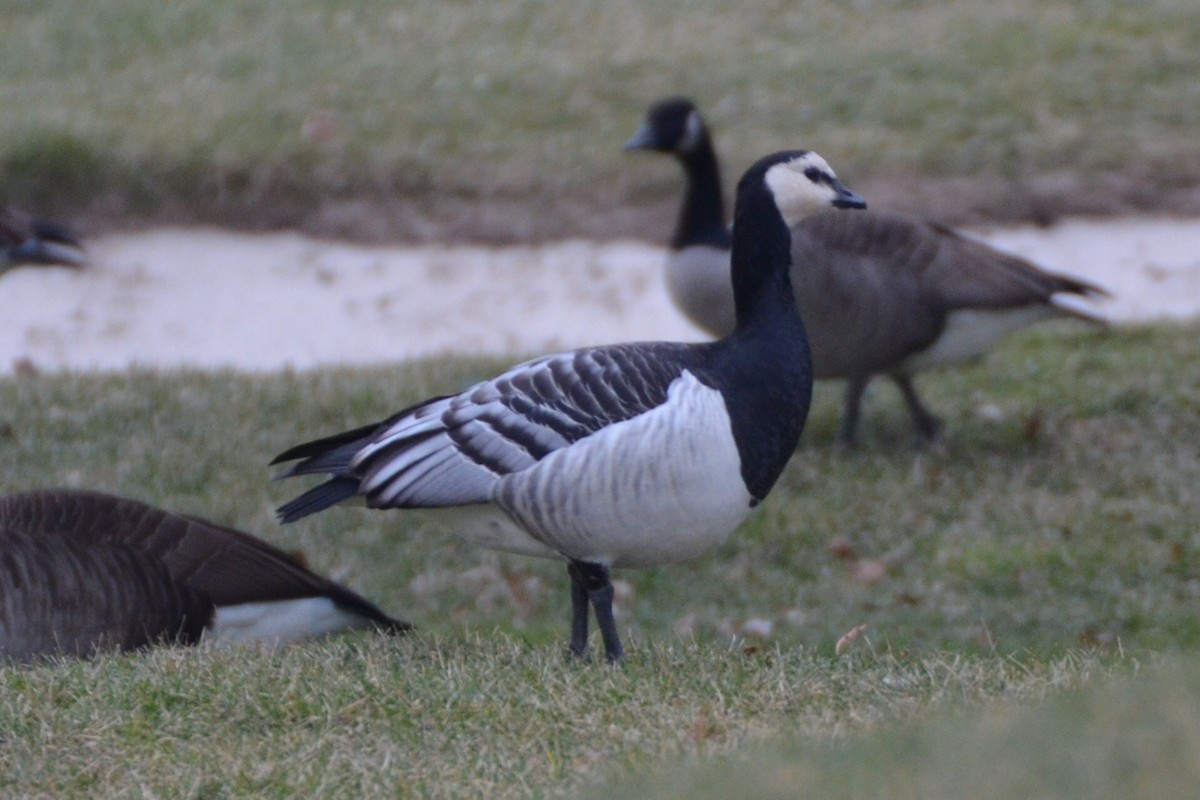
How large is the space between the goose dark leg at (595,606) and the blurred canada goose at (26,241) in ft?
15.6

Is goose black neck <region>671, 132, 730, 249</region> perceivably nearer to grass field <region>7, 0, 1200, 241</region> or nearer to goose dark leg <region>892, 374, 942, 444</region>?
goose dark leg <region>892, 374, 942, 444</region>

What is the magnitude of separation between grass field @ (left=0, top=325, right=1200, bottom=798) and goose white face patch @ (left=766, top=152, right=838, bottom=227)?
1321 mm

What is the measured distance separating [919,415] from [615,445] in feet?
13.9

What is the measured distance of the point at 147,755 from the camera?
3768mm

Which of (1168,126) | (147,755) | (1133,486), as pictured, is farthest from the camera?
(1168,126)

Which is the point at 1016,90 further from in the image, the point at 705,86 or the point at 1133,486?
the point at 1133,486

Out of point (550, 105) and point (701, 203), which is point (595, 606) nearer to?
point (701, 203)

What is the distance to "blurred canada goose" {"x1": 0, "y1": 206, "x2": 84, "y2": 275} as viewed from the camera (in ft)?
27.8

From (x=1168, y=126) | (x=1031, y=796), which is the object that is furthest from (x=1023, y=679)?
(x=1168, y=126)

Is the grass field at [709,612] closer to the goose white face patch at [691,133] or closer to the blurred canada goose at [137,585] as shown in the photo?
the blurred canada goose at [137,585]

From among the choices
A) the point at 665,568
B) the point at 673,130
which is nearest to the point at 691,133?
the point at 673,130

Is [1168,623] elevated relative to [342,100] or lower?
lower

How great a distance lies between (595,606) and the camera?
15.4 feet

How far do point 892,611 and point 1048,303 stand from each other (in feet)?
7.37
